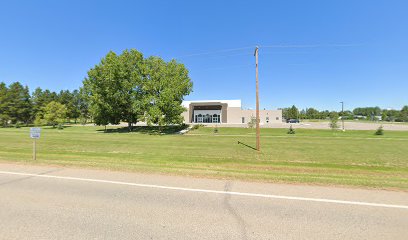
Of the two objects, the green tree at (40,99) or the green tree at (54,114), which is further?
the green tree at (40,99)

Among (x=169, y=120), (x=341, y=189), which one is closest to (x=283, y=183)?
(x=341, y=189)

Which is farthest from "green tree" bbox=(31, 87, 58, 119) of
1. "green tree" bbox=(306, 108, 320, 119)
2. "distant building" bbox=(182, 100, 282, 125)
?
Result: "green tree" bbox=(306, 108, 320, 119)

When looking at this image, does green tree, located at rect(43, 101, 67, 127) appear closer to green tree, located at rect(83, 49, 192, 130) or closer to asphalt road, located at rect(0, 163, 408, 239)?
green tree, located at rect(83, 49, 192, 130)

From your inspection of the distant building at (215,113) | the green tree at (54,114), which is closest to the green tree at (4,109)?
the green tree at (54,114)

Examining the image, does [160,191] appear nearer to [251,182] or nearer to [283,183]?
[251,182]

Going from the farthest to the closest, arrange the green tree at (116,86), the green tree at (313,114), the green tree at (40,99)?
the green tree at (313,114), the green tree at (40,99), the green tree at (116,86)

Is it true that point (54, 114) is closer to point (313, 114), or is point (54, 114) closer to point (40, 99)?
point (40, 99)

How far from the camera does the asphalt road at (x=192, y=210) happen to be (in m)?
3.93

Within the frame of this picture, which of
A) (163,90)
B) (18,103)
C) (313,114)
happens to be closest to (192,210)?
(163,90)

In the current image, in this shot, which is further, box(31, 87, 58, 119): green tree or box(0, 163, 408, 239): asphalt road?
box(31, 87, 58, 119): green tree

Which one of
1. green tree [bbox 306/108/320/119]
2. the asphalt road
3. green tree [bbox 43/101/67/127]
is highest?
green tree [bbox 306/108/320/119]

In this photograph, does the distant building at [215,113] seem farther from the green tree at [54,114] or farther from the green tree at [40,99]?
the green tree at [40,99]

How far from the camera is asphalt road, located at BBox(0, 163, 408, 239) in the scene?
3.93 meters

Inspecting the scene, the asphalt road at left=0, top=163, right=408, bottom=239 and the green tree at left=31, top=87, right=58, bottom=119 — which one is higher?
the green tree at left=31, top=87, right=58, bottom=119
